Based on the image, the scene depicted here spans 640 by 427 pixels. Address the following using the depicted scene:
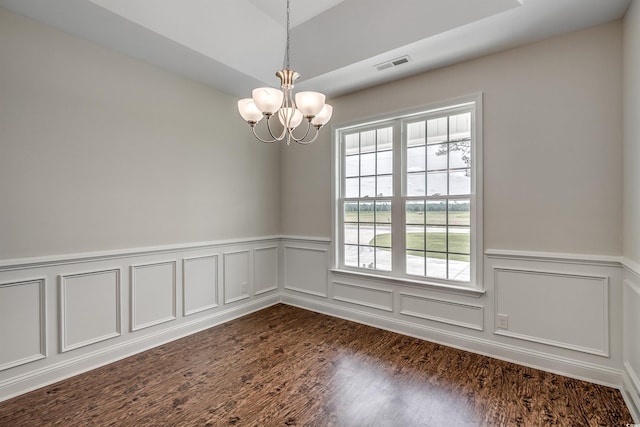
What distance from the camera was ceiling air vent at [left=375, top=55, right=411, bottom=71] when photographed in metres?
2.96

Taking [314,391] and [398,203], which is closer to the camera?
[314,391]

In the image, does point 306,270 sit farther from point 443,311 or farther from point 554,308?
point 554,308

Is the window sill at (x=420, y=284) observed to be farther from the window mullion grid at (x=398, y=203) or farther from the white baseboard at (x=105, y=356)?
the white baseboard at (x=105, y=356)

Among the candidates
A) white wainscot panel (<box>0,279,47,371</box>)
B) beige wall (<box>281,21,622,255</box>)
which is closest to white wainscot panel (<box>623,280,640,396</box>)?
beige wall (<box>281,21,622,255</box>)

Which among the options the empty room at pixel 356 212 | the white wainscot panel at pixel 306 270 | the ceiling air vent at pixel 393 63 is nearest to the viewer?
the empty room at pixel 356 212

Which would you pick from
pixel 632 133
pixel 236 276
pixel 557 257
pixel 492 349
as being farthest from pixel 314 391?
pixel 632 133

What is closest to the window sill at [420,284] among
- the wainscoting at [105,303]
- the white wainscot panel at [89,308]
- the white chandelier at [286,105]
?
the wainscoting at [105,303]

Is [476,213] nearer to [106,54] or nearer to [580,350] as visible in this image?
[580,350]

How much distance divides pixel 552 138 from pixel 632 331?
1.53 metres

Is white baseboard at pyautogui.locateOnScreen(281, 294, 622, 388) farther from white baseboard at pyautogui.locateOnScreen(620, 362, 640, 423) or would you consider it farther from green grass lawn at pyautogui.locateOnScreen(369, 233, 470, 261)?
green grass lawn at pyautogui.locateOnScreen(369, 233, 470, 261)

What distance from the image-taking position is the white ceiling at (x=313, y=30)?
2318 mm

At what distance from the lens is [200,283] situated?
3.58 meters

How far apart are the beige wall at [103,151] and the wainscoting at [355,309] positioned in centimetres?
23

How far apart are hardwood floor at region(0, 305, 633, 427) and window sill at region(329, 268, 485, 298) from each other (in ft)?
1.84
